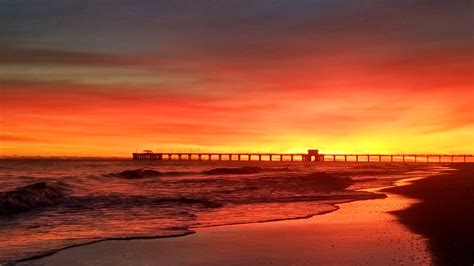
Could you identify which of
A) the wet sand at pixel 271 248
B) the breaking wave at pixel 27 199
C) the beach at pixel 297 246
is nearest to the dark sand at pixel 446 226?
the beach at pixel 297 246

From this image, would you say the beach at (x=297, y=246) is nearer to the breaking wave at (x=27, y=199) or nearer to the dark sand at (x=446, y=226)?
the dark sand at (x=446, y=226)

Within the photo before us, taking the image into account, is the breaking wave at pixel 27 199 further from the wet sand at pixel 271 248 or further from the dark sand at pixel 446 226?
the dark sand at pixel 446 226

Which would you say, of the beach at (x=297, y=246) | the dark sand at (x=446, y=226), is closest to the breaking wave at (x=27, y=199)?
the beach at (x=297, y=246)

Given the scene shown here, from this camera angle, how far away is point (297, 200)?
2633 centimetres

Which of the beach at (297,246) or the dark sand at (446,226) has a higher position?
the dark sand at (446,226)

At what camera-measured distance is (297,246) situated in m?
11.9

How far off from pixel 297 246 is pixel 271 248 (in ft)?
2.21

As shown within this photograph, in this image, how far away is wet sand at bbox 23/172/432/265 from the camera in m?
10.4

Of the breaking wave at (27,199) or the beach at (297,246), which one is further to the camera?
the breaking wave at (27,199)

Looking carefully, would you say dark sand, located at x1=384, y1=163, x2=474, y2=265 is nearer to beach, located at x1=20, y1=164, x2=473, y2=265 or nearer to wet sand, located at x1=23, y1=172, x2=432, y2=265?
beach, located at x1=20, y1=164, x2=473, y2=265

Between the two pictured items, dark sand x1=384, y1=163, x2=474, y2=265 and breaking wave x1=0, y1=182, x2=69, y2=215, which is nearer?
dark sand x1=384, y1=163, x2=474, y2=265

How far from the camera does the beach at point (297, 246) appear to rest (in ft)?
34.0

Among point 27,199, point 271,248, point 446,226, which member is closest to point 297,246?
point 271,248

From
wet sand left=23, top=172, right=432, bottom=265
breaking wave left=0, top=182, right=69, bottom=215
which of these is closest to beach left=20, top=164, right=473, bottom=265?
wet sand left=23, top=172, right=432, bottom=265
